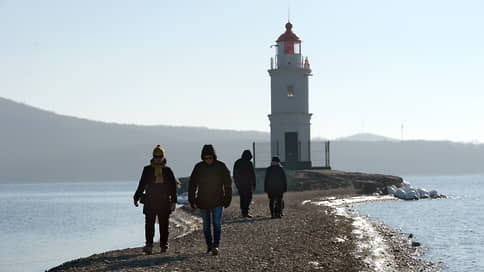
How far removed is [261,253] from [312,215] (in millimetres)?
11197

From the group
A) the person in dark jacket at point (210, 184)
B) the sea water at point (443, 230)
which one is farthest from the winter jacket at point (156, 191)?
the sea water at point (443, 230)

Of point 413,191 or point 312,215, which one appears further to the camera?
point 413,191

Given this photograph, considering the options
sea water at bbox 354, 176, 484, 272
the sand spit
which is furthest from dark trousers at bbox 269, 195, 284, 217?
sea water at bbox 354, 176, 484, 272

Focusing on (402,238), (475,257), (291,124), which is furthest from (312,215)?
(291,124)

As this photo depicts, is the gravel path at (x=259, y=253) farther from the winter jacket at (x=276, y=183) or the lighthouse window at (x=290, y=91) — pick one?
the lighthouse window at (x=290, y=91)

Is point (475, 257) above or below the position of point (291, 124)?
below

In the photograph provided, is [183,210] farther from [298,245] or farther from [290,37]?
[298,245]

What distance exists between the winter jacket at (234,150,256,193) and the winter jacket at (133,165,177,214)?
8.20 m

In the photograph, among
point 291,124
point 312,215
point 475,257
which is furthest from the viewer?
point 291,124

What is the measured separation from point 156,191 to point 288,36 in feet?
121

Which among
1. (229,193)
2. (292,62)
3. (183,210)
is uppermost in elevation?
(292,62)

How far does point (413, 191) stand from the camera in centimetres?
5197

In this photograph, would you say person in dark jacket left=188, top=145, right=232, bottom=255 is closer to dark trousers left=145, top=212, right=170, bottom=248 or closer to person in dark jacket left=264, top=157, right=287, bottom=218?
dark trousers left=145, top=212, right=170, bottom=248

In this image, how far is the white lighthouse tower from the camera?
4974cm
